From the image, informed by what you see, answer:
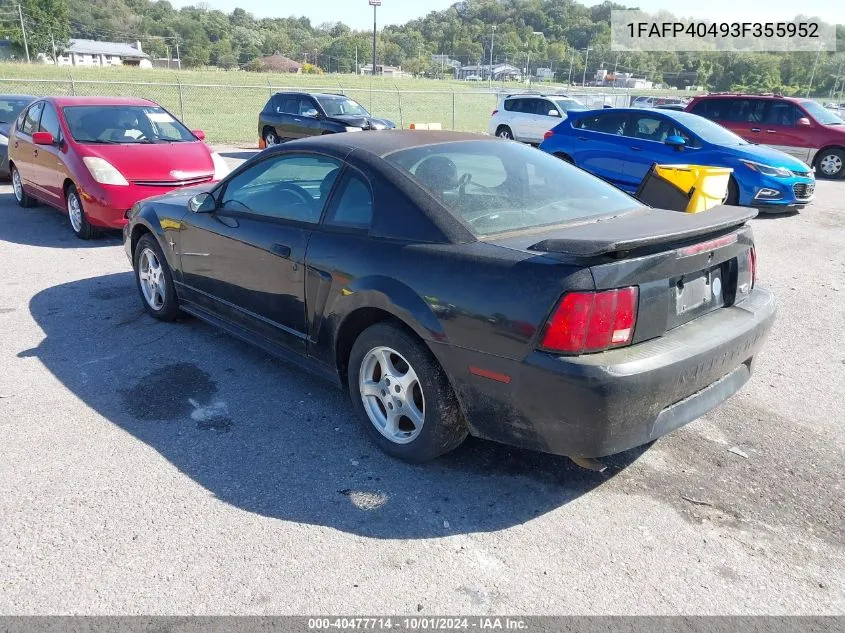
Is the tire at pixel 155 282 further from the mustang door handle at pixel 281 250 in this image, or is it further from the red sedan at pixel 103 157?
the red sedan at pixel 103 157

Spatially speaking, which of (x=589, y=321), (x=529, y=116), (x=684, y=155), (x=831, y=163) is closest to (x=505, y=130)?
(x=529, y=116)

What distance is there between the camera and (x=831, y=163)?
15102mm

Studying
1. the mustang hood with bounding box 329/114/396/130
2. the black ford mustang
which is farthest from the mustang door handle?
the mustang hood with bounding box 329/114/396/130

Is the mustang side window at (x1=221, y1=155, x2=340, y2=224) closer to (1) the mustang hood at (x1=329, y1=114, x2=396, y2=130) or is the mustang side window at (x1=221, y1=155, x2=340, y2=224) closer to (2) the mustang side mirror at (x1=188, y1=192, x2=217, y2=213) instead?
(2) the mustang side mirror at (x1=188, y1=192, x2=217, y2=213)

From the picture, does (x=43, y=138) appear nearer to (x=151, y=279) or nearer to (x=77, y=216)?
(x=77, y=216)

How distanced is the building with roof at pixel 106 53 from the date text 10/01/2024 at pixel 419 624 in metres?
103

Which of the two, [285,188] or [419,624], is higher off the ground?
[285,188]


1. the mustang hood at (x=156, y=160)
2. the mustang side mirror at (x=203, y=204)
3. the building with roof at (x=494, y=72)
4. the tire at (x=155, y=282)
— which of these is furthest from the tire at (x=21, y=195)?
the building with roof at (x=494, y=72)

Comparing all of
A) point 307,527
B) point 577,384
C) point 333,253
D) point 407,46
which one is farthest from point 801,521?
point 407,46

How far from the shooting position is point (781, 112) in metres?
Result: 14.5

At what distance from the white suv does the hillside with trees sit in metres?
54.3

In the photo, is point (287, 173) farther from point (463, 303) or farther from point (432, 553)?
point (432, 553)

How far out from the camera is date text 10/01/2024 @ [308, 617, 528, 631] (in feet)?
7.49

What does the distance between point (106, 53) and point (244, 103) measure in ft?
262
